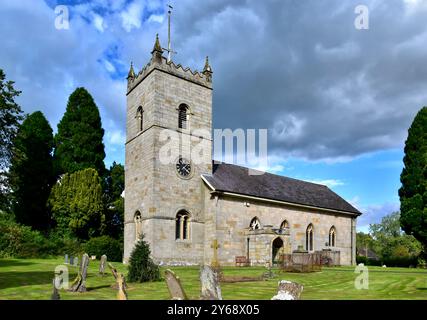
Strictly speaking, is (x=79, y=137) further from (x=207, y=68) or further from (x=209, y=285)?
(x=209, y=285)

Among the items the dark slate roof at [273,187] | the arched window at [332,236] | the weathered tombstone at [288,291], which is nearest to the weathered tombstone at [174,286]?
the weathered tombstone at [288,291]

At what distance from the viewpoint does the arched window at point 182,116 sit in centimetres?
3156

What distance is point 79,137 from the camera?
4191cm

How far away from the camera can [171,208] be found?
95.9 feet

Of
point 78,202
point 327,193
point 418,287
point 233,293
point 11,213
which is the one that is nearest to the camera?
point 233,293

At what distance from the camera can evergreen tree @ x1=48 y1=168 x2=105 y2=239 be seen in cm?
3691

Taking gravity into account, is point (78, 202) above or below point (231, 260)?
above

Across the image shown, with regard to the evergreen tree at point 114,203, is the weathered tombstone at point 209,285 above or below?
below

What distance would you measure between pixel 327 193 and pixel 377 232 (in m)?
52.4

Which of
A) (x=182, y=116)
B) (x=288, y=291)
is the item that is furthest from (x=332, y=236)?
(x=288, y=291)

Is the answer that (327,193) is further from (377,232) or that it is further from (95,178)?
(377,232)

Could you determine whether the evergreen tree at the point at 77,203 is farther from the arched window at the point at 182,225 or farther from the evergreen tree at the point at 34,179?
the arched window at the point at 182,225

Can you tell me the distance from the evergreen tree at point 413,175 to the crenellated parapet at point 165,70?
69.5 feet
